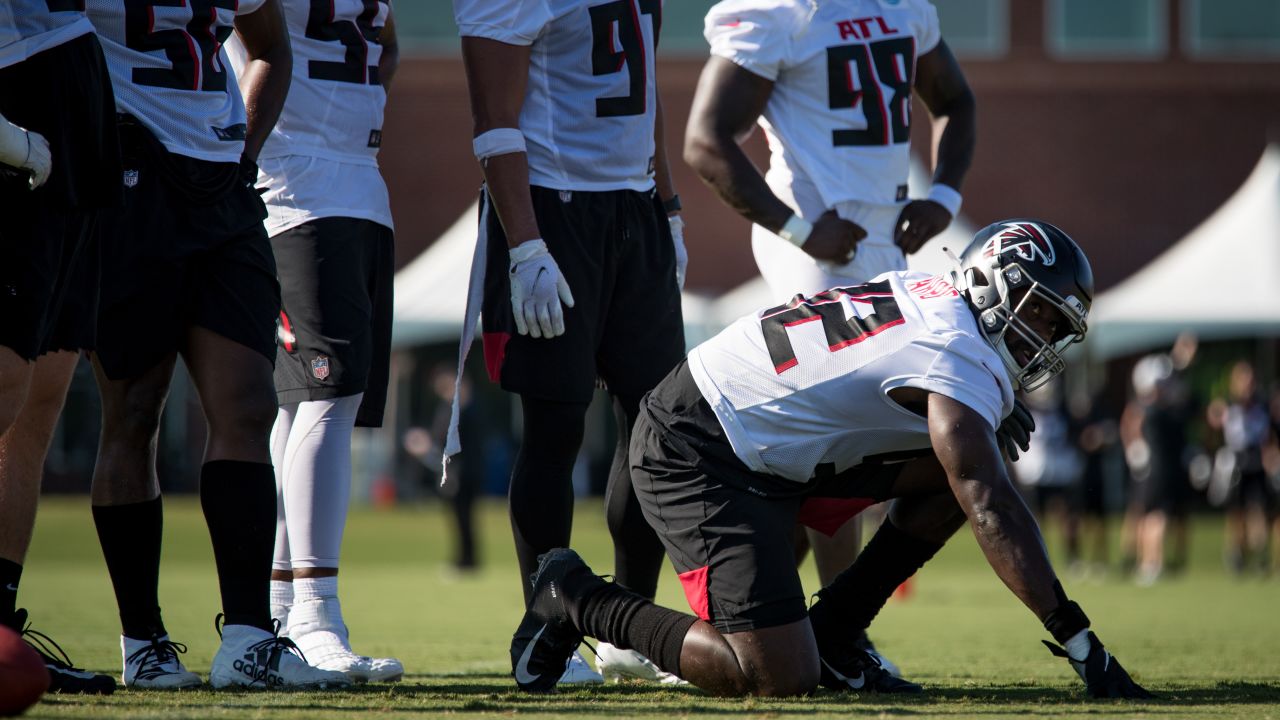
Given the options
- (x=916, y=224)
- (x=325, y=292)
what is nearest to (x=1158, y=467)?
(x=916, y=224)

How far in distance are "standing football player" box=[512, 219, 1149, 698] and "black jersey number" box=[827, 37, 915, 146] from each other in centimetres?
114

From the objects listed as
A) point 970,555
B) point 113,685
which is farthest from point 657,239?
point 970,555

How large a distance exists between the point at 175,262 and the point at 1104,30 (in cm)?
2628

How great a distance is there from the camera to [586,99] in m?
4.36

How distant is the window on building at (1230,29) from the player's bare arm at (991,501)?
86.6ft

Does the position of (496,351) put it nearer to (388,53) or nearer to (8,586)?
(388,53)

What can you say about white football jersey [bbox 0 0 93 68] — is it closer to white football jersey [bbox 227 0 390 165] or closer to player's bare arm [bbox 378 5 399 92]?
white football jersey [bbox 227 0 390 165]

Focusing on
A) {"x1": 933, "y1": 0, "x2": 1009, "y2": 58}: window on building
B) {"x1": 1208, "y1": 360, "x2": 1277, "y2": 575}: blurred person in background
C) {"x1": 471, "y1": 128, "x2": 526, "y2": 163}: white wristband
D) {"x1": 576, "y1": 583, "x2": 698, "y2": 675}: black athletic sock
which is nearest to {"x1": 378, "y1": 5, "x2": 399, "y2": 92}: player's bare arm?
{"x1": 471, "y1": 128, "x2": 526, "y2": 163}: white wristband

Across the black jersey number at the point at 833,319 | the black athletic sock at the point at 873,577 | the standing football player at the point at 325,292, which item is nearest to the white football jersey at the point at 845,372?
the black jersey number at the point at 833,319

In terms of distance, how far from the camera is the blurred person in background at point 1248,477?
1416 centimetres

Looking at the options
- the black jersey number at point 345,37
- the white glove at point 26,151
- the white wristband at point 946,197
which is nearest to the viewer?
the white glove at point 26,151

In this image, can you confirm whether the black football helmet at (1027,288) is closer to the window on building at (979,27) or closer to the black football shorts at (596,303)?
the black football shorts at (596,303)

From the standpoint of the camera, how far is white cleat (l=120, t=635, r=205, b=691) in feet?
12.0

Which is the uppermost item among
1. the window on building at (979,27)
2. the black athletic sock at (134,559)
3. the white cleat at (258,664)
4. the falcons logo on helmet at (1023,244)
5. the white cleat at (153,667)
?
the falcons logo on helmet at (1023,244)
